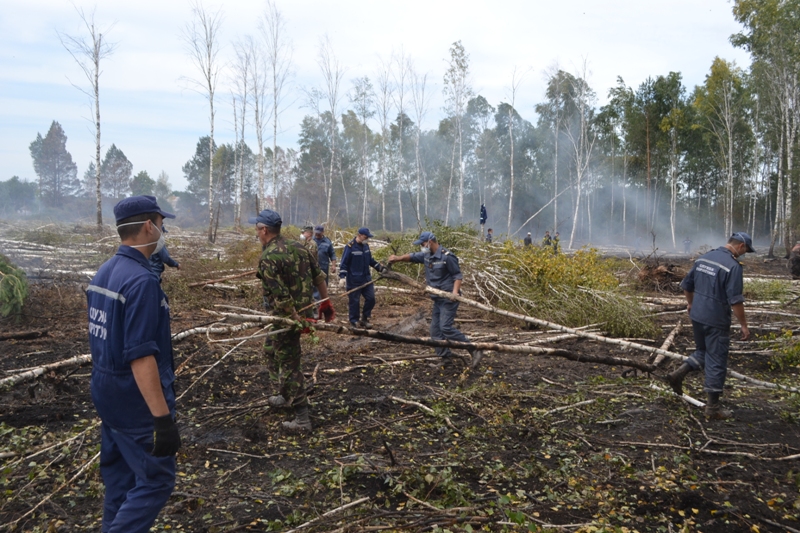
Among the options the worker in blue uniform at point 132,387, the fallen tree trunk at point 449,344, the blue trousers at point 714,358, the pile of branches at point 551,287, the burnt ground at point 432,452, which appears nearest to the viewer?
the worker in blue uniform at point 132,387

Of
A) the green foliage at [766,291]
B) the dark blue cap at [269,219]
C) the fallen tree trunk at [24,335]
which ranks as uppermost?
the dark blue cap at [269,219]

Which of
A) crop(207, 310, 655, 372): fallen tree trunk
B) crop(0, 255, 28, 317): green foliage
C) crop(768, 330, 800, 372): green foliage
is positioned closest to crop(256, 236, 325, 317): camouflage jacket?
crop(207, 310, 655, 372): fallen tree trunk

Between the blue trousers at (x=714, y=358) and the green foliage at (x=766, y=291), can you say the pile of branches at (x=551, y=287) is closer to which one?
the blue trousers at (x=714, y=358)

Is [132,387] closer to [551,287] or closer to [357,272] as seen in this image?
[357,272]

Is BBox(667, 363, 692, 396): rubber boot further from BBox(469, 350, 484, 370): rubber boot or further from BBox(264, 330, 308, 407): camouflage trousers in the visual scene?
BBox(264, 330, 308, 407): camouflage trousers

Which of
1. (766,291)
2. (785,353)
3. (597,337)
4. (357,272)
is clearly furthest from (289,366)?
(766,291)

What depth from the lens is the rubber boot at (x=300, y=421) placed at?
491 cm

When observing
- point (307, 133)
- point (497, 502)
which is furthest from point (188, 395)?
point (307, 133)

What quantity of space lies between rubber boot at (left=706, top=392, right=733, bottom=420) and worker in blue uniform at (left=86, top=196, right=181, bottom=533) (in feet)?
16.7

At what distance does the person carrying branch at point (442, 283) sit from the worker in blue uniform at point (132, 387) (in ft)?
15.6

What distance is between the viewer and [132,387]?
249cm

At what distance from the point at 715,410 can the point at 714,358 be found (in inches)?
20.6

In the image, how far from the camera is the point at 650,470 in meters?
4.09

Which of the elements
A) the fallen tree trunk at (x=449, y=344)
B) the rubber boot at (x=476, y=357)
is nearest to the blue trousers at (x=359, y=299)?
the rubber boot at (x=476, y=357)
